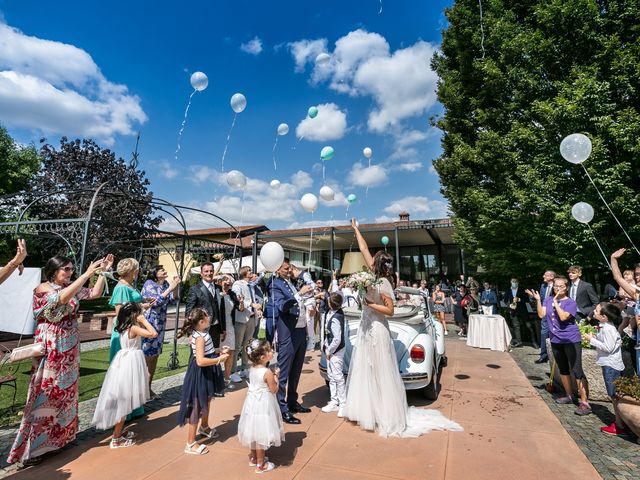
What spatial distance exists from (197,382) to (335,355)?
1993 mm

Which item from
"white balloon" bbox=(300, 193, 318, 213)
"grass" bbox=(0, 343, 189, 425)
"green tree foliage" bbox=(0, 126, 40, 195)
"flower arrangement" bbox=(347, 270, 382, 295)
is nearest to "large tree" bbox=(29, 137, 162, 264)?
"green tree foliage" bbox=(0, 126, 40, 195)

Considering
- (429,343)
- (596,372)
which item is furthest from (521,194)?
(429,343)

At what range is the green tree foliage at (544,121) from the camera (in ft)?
26.2

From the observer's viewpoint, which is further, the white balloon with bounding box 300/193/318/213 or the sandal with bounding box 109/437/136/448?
the white balloon with bounding box 300/193/318/213

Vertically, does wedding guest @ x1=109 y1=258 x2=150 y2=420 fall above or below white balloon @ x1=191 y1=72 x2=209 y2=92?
below

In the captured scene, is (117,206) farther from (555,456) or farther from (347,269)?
(555,456)

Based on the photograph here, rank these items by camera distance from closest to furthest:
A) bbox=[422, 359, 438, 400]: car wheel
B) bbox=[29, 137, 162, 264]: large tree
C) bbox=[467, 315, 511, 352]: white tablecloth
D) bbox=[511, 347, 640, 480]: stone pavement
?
bbox=[511, 347, 640, 480]: stone pavement → bbox=[422, 359, 438, 400]: car wheel → bbox=[467, 315, 511, 352]: white tablecloth → bbox=[29, 137, 162, 264]: large tree

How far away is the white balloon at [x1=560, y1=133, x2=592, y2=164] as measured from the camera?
5613 millimetres

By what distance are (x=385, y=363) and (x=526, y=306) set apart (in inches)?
318

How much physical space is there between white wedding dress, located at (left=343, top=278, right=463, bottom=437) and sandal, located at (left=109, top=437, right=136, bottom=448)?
2478mm

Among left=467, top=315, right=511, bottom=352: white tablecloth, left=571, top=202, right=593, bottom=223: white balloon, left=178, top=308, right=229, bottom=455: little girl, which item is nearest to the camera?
left=178, top=308, right=229, bottom=455: little girl

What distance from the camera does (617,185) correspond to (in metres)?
7.69

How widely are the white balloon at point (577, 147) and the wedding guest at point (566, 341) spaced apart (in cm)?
237

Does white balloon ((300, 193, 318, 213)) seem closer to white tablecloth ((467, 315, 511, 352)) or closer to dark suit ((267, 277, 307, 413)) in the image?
dark suit ((267, 277, 307, 413))
